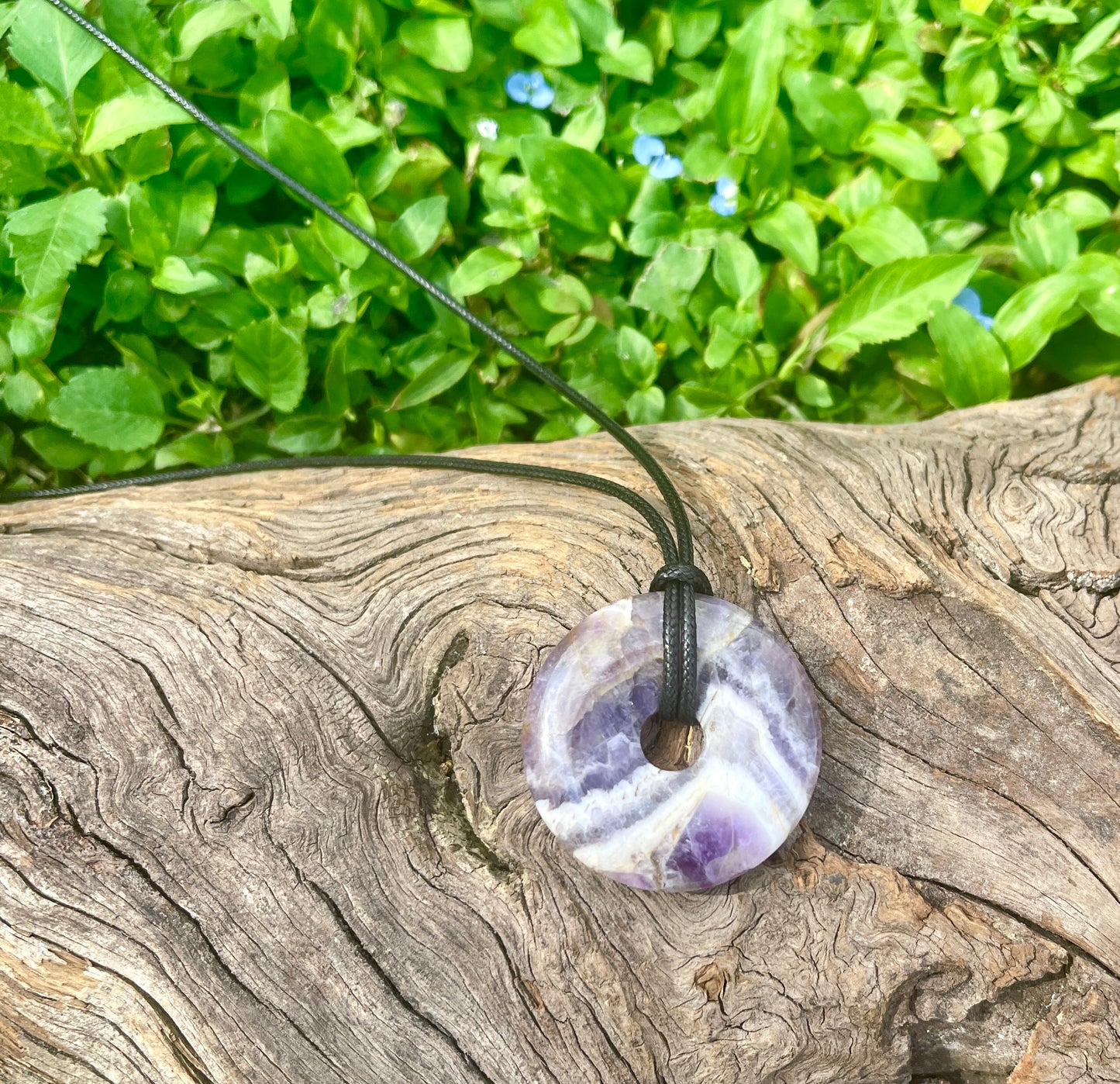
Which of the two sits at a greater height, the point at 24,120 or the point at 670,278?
the point at 24,120

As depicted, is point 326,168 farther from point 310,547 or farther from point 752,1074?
point 752,1074

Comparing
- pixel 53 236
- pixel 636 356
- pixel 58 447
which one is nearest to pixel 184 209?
pixel 53 236

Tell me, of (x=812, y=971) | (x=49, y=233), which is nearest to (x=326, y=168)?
(x=49, y=233)

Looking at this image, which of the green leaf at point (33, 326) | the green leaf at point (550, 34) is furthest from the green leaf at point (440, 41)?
the green leaf at point (33, 326)

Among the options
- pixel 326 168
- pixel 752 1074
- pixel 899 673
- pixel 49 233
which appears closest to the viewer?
pixel 752 1074

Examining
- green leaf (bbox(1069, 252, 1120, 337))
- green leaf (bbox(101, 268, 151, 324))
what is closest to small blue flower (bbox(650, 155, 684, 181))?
green leaf (bbox(1069, 252, 1120, 337))

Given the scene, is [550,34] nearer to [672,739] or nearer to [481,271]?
[481,271]

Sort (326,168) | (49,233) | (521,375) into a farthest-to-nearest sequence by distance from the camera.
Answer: (521,375) → (326,168) → (49,233)
